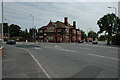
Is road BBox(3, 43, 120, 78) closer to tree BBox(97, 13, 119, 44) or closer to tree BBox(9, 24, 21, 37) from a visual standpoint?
tree BBox(97, 13, 119, 44)

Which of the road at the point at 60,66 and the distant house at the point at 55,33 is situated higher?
the distant house at the point at 55,33

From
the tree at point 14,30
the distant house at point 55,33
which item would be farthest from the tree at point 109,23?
the tree at point 14,30

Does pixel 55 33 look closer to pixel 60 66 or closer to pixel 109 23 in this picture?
pixel 109 23

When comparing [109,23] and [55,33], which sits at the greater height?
[109,23]

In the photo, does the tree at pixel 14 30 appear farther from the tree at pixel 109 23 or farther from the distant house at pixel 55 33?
the tree at pixel 109 23

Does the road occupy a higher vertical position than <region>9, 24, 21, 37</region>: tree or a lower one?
lower

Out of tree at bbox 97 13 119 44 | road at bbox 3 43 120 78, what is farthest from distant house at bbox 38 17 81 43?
road at bbox 3 43 120 78

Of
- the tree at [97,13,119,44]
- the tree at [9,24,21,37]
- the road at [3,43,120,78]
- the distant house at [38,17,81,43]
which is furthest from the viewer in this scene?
the tree at [9,24,21,37]

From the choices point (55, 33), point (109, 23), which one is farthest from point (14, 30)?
point (109, 23)

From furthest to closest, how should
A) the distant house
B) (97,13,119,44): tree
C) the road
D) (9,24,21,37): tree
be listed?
1. (9,24,21,37): tree
2. the distant house
3. (97,13,119,44): tree
4. the road

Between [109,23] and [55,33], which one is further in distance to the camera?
[55,33]

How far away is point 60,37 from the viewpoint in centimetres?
8406

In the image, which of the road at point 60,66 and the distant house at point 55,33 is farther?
the distant house at point 55,33

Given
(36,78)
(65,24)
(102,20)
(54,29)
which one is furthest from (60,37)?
(36,78)
